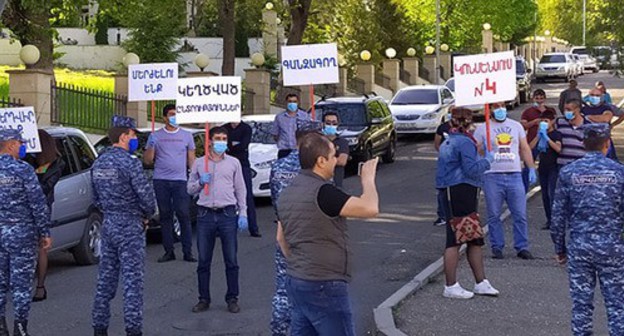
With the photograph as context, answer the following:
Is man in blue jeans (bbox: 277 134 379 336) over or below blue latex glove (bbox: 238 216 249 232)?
over

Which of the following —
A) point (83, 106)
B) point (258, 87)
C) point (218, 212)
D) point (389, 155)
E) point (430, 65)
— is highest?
point (430, 65)

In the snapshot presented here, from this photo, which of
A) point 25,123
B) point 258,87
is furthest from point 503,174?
point 258,87

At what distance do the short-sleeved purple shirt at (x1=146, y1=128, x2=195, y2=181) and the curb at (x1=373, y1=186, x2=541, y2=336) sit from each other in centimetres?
337

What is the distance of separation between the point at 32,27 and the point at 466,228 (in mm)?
15878

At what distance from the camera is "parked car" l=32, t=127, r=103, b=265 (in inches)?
506

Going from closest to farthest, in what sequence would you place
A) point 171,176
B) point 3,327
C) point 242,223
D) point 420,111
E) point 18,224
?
point 18,224, point 3,327, point 242,223, point 171,176, point 420,111

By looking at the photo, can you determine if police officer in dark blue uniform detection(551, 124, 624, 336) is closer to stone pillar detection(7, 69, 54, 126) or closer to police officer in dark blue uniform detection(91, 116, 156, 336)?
police officer in dark blue uniform detection(91, 116, 156, 336)

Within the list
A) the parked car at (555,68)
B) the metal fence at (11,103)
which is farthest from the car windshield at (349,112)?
the parked car at (555,68)

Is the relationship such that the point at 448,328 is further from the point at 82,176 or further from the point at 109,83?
the point at 109,83

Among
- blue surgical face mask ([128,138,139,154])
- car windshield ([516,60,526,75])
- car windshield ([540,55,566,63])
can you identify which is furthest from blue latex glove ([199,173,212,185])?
car windshield ([540,55,566,63])

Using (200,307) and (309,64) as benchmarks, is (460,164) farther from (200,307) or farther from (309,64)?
(309,64)

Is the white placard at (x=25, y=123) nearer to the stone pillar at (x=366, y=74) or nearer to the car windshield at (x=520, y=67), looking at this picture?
the stone pillar at (x=366, y=74)

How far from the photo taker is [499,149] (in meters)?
12.6

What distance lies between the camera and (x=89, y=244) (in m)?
13.6
